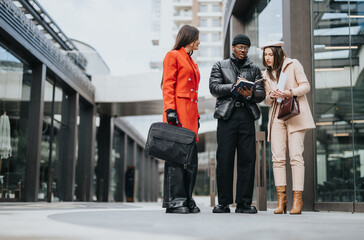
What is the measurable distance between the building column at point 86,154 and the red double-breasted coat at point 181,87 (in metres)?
12.5

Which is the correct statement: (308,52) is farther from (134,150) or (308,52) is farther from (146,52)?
(134,150)

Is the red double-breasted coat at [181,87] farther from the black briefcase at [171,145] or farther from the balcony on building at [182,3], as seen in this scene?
the balcony on building at [182,3]

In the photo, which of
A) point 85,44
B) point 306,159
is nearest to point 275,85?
point 306,159

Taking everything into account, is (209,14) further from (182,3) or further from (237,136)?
(237,136)

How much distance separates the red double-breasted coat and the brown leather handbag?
853 mm

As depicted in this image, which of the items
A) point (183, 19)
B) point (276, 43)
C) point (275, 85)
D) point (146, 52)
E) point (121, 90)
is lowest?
point (275, 85)

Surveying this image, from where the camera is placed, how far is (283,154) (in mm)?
4484

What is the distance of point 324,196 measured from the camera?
5.71m

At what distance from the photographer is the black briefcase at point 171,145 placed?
12.8 ft

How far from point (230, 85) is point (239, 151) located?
0.66 metres

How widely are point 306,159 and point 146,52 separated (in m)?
11.8

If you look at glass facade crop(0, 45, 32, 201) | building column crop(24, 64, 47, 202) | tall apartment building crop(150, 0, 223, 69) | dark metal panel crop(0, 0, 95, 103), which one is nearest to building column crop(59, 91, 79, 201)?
dark metal panel crop(0, 0, 95, 103)

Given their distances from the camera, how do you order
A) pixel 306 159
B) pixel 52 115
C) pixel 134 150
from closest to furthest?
pixel 306 159, pixel 52 115, pixel 134 150

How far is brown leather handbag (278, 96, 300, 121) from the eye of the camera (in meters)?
4.24
